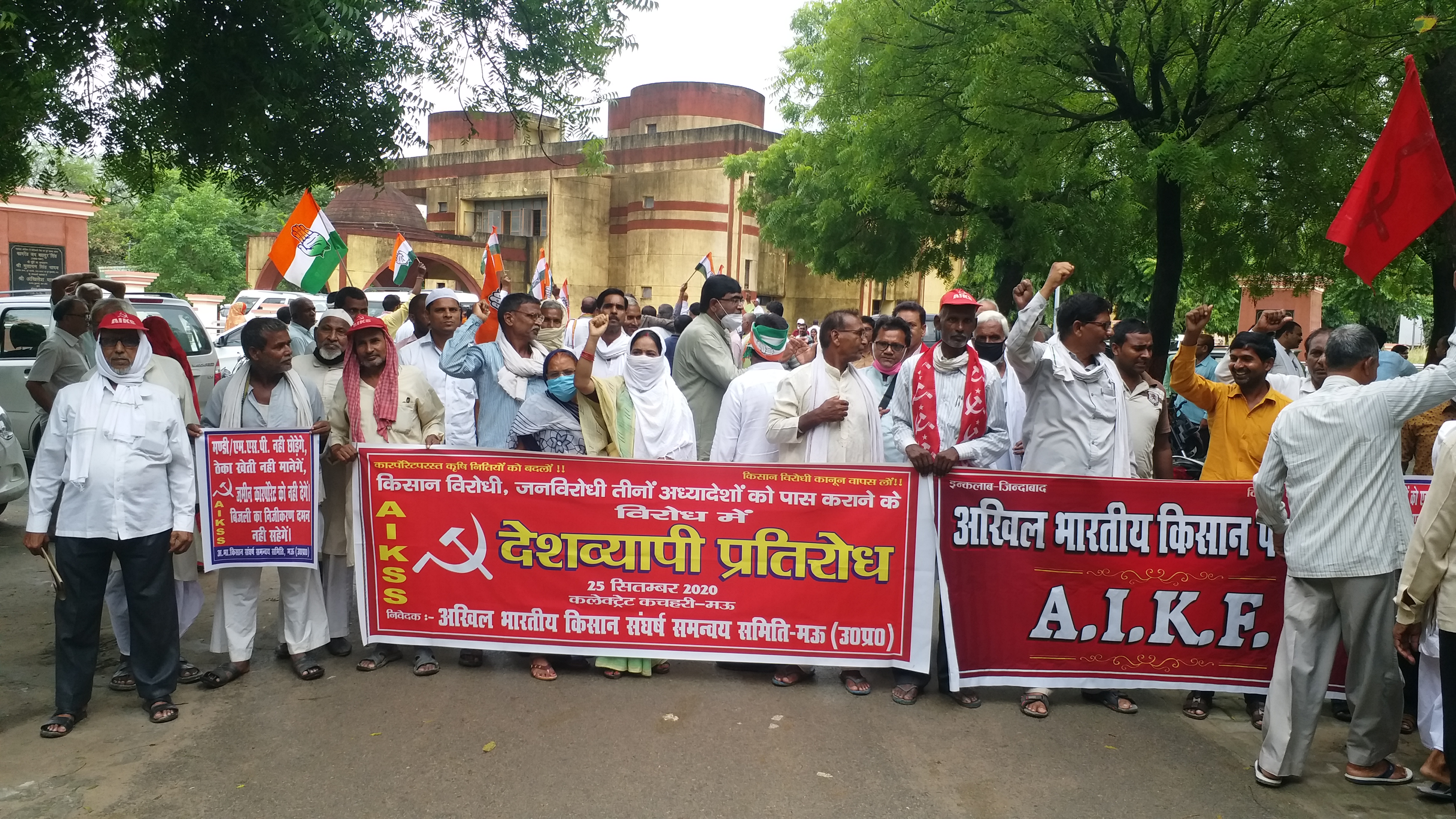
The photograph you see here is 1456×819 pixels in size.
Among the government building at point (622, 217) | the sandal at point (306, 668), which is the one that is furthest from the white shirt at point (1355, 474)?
the government building at point (622, 217)

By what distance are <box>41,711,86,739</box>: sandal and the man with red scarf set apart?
3726mm

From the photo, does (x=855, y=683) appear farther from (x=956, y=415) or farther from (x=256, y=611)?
(x=256, y=611)

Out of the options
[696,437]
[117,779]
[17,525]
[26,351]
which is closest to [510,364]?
[696,437]

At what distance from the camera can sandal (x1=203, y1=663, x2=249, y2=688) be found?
5.36 meters

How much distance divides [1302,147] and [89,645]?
37.0ft

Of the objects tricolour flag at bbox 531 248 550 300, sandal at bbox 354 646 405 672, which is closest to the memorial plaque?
tricolour flag at bbox 531 248 550 300

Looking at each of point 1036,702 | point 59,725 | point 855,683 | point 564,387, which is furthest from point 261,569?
point 1036,702

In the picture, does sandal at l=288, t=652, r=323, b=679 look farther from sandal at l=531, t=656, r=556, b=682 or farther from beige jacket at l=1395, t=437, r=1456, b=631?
beige jacket at l=1395, t=437, r=1456, b=631

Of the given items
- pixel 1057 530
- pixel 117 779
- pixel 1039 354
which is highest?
pixel 1039 354

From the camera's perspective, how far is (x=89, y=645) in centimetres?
481

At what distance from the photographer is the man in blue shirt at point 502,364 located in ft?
20.6

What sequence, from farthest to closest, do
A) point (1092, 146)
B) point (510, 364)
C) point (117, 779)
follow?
point (1092, 146) → point (510, 364) → point (117, 779)

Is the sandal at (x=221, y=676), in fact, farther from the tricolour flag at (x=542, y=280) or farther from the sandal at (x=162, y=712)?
the tricolour flag at (x=542, y=280)

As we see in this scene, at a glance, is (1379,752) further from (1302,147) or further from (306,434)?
(1302,147)
